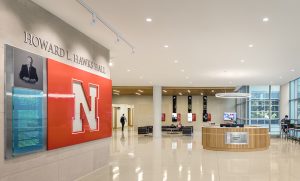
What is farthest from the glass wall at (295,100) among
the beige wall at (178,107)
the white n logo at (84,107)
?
the white n logo at (84,107)

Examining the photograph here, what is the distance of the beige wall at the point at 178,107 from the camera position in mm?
35875

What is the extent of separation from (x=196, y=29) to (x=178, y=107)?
2829cm

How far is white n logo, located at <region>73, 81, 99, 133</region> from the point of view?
818cm

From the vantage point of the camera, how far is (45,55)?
6852 millimetres

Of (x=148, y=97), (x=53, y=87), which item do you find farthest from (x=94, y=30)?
(x=148, y=97)

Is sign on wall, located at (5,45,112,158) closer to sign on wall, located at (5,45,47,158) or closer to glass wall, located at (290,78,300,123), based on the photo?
sign on wall, located at (5,45,47,158)

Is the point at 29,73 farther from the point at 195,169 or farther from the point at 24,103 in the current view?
the point at 195,169

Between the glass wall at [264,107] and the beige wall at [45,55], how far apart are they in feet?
63.5

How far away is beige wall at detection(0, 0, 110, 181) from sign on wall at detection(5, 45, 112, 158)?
144 mm

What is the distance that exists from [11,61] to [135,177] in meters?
4.36

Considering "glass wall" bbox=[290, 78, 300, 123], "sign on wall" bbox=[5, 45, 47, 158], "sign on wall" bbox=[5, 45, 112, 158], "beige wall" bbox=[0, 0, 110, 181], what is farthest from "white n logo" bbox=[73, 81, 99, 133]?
"glass wall" bbox=[290, 78, 300, 123]

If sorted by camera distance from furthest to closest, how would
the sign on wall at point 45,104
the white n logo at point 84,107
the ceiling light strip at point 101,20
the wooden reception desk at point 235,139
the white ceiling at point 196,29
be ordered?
the wooden reception desk at point 235,139 → the white n logo at point 84,107 → the white ceiling at point 196,29 → the ceiling light strip at point 101,20 → the sign on wall at point 45,104

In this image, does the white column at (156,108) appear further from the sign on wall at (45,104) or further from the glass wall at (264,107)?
the sign on wall at (45,104)

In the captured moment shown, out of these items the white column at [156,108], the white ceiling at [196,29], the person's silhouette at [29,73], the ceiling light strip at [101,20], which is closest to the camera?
the person's silhouette at [29,73]
